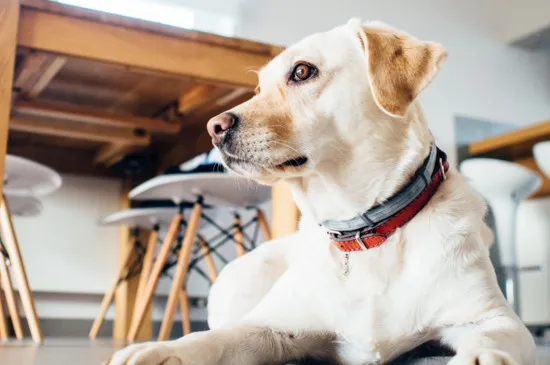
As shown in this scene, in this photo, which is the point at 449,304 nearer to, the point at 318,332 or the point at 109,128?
the point at 318,332

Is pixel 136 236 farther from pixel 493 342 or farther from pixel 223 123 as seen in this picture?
pixel 493 342

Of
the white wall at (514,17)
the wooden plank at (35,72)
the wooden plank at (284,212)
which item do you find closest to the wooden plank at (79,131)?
the wooden plank at (35,72)

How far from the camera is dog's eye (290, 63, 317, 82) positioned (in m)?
1.00

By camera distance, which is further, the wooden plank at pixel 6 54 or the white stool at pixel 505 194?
the white stool at pixel 505 194

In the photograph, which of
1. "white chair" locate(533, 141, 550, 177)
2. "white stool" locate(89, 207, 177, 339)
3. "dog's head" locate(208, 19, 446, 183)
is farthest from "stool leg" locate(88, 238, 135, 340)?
"dog's head" locate(208, 19, 446, 183)

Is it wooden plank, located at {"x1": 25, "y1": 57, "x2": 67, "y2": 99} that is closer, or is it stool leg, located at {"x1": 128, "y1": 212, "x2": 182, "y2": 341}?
wooden plank, located at {"x1": 25, "y1": 57, "x2": 67, "y2": 99}

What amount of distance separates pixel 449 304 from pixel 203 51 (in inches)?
36.0

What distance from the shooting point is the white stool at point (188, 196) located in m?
1.88

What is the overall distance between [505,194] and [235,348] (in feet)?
7.88

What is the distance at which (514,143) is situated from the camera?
3137 millimetres

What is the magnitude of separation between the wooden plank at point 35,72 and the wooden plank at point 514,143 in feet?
6.69

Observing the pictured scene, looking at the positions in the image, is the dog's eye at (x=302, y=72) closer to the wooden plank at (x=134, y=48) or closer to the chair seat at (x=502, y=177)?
the wooden plank at (x=134, y=48)

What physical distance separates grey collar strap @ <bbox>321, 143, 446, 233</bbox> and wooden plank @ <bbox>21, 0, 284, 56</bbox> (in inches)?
29.3

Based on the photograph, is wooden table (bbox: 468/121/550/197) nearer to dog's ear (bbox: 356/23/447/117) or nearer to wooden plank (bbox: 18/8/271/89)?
wooden plank (bbox: 18/8/271/89)
